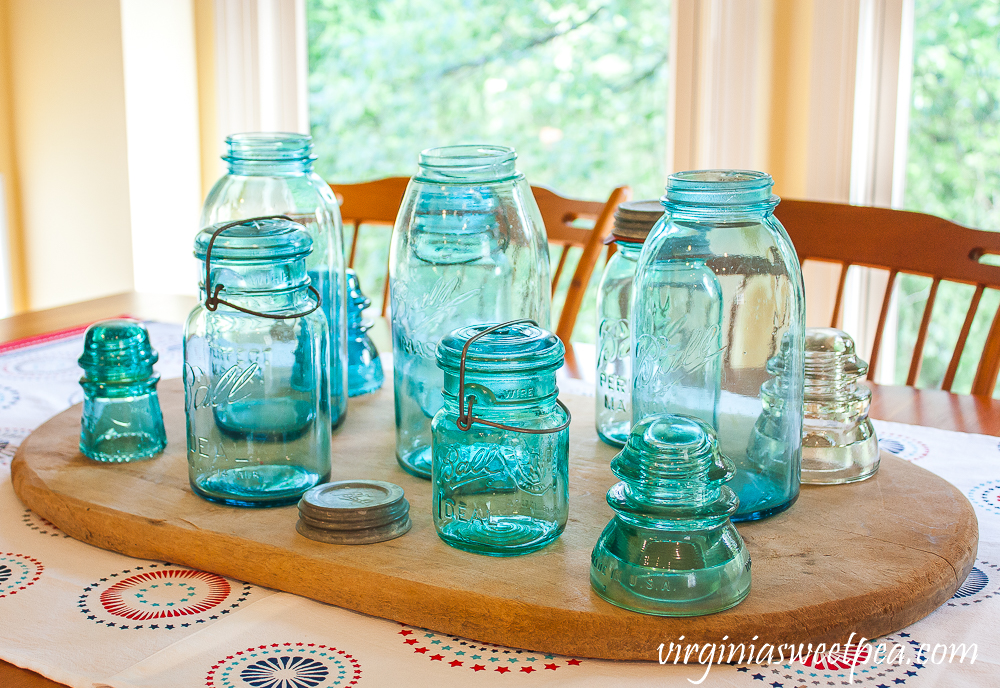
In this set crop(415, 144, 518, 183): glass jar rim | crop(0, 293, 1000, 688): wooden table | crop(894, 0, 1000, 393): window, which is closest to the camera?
crop(415, 144, 518, 183): glass jar rim

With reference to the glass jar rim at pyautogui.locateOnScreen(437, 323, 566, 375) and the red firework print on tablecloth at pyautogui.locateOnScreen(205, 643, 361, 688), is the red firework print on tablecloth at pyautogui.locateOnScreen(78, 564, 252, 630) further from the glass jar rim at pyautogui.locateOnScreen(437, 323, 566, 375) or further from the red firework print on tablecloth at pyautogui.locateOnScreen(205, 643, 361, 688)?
the glass jar rim at pyautogui.locateOnScreen(437, 323, 566, 375)

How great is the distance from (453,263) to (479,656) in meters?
0.36

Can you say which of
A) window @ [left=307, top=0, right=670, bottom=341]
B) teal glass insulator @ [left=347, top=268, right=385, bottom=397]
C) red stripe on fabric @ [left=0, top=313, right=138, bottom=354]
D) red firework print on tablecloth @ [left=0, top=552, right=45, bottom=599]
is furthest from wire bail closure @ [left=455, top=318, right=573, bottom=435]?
window @ [left=307, top=0, right=670, bottom=341]

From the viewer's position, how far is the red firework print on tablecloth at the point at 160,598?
0.68 m

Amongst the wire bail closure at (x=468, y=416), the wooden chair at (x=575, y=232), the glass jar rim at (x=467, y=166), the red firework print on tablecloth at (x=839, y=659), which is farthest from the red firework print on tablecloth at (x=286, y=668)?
the wooden chair at (x=575, y=232)

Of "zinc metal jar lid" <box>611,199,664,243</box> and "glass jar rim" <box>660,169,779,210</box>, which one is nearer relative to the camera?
"glass jar rim" <box>660,169,779,210</box>

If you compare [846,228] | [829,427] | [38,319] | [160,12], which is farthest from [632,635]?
[160,12]

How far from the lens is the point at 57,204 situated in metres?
3.11

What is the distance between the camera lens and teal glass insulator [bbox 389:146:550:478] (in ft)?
2.81

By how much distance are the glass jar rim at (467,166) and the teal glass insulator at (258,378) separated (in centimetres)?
12

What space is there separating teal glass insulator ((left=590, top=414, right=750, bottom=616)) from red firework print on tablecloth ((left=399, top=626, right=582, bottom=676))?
6 centimetres

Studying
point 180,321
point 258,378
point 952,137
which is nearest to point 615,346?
point 258,378

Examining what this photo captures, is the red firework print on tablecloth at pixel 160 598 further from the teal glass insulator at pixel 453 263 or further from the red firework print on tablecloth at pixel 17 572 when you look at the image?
the teal glass insulator at pixel 453 263

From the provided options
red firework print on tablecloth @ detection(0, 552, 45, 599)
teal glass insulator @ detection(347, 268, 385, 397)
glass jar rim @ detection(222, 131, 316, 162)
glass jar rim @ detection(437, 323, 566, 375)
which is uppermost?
glass jar rim @ detection(222, 131, 316, 162)
